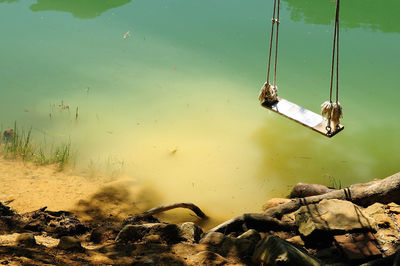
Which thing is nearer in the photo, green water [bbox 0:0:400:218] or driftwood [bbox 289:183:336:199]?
driftwood [bbox 289:183:336:199]

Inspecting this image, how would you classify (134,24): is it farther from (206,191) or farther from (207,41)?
(206,191)

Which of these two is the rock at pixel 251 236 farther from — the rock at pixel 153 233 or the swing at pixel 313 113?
the swing at pixel 313 113

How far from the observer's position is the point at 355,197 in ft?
12.7

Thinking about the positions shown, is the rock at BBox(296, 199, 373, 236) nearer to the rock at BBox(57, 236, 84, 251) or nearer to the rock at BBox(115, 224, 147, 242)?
the rock at BBox(115, 224, 147, 242)

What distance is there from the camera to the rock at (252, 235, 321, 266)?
2.56 meters

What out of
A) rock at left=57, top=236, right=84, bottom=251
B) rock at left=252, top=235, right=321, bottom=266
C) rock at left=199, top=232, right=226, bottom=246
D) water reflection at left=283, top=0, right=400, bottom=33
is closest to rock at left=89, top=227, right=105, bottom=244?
rock at left=57, top=236, right=84, bottom=251

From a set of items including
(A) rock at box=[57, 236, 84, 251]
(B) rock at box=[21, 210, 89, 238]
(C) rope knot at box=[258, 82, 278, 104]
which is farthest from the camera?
(C) rope knot at box=[258, 82, 278, 104]

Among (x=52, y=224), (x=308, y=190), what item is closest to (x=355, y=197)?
(x=308, y=190)

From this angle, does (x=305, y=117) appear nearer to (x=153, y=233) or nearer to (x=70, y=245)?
(x=153, y=233)

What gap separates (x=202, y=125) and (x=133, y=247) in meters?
3.09

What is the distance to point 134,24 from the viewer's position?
905 centimetres

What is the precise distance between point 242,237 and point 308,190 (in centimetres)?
150

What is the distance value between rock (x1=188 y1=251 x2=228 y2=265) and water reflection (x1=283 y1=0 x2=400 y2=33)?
7.69m

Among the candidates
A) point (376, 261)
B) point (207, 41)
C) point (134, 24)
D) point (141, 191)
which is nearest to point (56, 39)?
point (134, 24)
